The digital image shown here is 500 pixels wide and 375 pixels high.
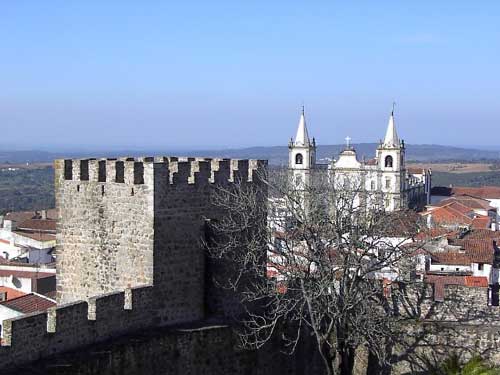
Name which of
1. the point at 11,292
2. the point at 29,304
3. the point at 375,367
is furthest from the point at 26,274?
the point at 375,367

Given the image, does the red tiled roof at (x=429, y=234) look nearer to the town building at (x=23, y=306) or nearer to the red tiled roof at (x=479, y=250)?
the red tiled roof at (x=479, y=250)

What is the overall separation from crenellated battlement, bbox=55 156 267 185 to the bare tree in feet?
1.13

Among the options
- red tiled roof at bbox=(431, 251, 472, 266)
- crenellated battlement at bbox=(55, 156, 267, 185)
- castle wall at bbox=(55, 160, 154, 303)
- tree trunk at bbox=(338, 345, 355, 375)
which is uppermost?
crenellated battlement at bbox=(55, 156, 267, 185)

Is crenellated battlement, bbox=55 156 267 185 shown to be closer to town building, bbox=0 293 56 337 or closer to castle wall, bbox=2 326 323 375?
castle wall, bbox=2 326 323 375

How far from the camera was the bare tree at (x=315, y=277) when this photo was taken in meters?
15.9

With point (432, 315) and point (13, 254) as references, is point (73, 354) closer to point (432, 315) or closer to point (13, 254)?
point (432, 315)

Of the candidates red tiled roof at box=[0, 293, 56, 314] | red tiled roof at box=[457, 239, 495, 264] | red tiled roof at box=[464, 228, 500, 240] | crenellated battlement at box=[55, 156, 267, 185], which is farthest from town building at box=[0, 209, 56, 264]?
crenellated battlement at box=[55, 156, 267, 185]

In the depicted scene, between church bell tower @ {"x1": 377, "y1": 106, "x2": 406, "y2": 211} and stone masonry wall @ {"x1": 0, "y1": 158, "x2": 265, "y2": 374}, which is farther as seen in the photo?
church bell tower @ {"x1": 377, "y1": 106, "x2": 406, "y2": 211}

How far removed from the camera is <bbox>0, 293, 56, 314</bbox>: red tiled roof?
25.8 m

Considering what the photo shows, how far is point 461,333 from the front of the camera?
17.3 metres

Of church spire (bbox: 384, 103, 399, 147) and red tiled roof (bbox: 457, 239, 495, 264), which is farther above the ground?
church spire (bbox: 384, 103, 399, 147)

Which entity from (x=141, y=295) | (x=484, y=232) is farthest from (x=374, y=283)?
(x=484, y=232)

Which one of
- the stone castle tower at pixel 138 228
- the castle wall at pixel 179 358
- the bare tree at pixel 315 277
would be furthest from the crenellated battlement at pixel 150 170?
the castle wall at pixel 179 358

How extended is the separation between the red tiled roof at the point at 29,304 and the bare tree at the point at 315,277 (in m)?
10.4
